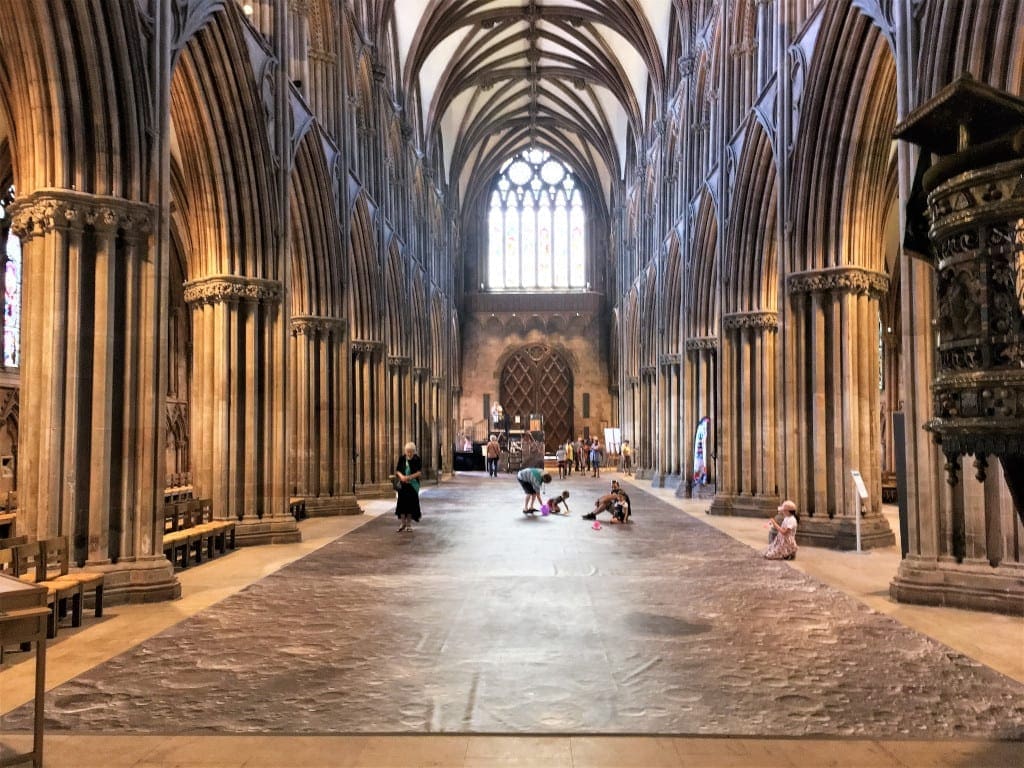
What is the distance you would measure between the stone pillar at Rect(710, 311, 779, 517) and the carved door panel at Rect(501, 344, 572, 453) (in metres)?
26.7

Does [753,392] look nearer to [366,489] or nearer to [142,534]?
[366,489]

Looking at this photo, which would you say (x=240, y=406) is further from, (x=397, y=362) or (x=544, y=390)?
(x=544, y=390)

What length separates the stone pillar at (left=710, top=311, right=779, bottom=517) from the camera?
648 inches

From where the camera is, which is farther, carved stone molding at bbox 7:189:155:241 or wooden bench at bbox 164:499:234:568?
wooden bench at bbox 164:499:234:568

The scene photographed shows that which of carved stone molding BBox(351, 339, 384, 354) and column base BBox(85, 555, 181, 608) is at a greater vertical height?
carved stone molding BBox(351, 339, 384, 354)

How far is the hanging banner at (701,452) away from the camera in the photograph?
20.2 metres

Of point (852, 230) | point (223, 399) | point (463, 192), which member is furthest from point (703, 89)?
point (463, 192)

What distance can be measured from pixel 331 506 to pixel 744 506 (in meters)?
8.27

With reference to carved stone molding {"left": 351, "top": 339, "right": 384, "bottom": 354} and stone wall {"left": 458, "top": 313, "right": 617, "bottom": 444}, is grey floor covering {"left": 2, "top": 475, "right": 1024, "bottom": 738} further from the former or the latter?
stone wall {"left": 458, "top": 313, "right": 617, "bottom": 444}

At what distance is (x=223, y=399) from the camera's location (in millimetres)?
12797

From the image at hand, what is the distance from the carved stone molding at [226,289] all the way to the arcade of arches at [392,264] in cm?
5

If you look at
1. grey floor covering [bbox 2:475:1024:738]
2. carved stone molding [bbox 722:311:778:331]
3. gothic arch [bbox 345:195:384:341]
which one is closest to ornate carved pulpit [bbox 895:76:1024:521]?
grey floor covering [bbox 2:475:1024:738]

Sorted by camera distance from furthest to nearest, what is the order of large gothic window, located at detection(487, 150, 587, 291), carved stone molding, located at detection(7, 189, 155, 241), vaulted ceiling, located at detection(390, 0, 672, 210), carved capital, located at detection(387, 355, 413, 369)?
large gothic window, located at detection(487, 150, 587, 291) → vaulted ceiling, located at detection(390, 0, 672, 210) → carved capital, located at detection(387, 355, 413, 369) → carved stone molding, located at detection(7, 189, 155, 241)

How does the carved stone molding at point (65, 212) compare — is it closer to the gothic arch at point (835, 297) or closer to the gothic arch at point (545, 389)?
the gothic arch at point (835, 297)
